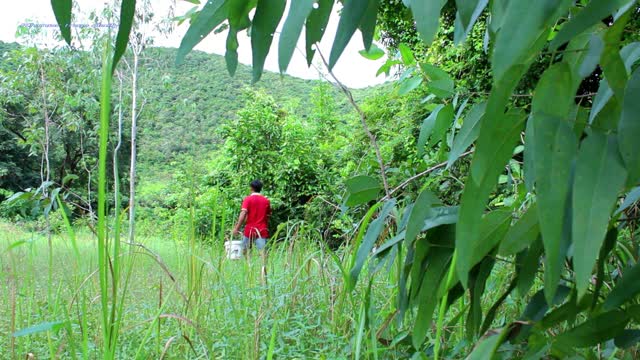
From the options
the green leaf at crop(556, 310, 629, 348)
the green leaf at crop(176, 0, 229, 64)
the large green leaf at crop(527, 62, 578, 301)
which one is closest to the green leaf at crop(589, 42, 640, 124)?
the large green leaf at crop(527, 62, 578, 301)

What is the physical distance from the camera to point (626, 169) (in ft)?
1.05

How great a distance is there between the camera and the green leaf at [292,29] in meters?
0.33

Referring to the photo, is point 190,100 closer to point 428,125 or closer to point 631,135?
point 428,125

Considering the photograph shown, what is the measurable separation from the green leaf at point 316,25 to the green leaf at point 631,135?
21 cm

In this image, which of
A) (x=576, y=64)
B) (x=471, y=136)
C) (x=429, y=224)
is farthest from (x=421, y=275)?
(x=576, y=64)

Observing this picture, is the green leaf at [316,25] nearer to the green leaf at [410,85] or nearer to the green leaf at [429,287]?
the green leaf at [429,287]

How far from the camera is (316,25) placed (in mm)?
404

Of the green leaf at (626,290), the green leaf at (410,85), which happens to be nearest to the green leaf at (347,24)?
the green leaf at (626,290)

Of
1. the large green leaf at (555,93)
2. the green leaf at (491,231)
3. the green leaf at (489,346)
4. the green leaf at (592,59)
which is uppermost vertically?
the green leaf at (592,59)

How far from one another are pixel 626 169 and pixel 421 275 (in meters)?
0.37

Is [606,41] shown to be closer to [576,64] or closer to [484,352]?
[576,64]

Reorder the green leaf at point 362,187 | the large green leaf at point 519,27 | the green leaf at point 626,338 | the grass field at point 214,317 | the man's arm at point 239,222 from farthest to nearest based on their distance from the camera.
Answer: the man's arm at point 239,222 < the grass field at point 214,317 < the green leaf at point 362,187 < the green leaf at point 626,338 < the large green leaf at point 519,27

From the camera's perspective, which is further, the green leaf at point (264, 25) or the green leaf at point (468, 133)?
the green leaf at point (468, 133)

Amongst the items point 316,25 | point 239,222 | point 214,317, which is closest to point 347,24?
point 316,25
